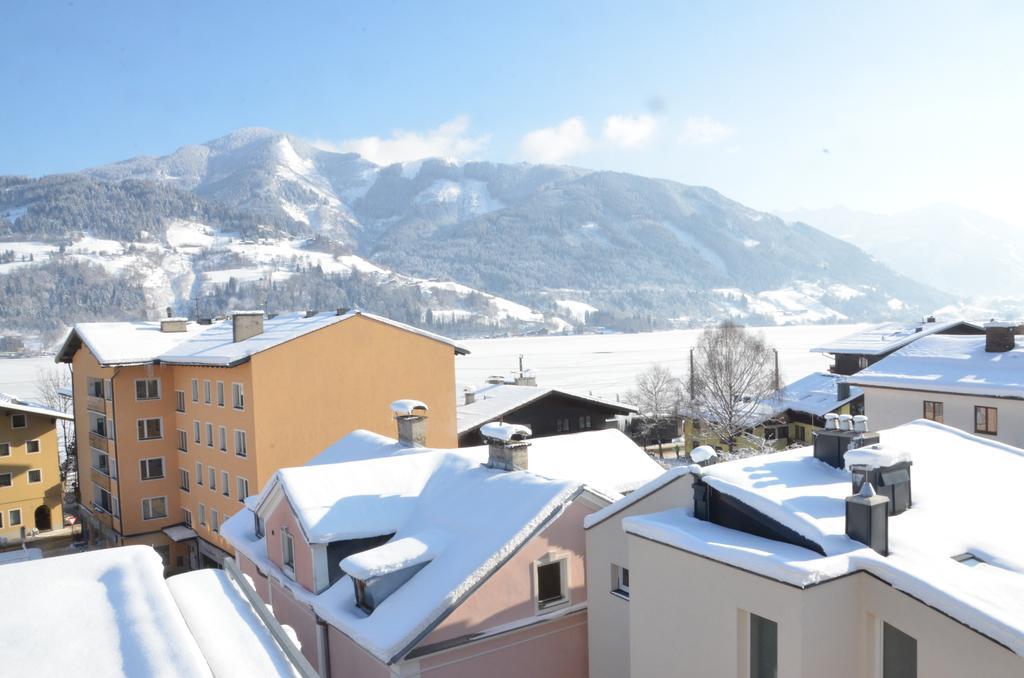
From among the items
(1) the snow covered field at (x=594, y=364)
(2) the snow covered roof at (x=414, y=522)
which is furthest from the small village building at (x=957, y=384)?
(1) the snow covered field at (x=594, y=364)

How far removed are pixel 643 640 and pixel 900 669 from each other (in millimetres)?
2903

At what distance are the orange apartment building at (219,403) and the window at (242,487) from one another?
0.07m

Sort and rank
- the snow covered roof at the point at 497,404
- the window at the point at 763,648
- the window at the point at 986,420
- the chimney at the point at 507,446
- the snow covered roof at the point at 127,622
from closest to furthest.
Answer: the snow covered roof at the point at 127,622 → the window at the point at 763,648 → the chimney at the point at 507,446 → the window at the point at 986,420 → the snow covered roof at the point at 497,404

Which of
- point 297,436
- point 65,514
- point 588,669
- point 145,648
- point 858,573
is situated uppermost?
point 145,648

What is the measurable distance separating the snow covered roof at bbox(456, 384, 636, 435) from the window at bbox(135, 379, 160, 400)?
46.5ft

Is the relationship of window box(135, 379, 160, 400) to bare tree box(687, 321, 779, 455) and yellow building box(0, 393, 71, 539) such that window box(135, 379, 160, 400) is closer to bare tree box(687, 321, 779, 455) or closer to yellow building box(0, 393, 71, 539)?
yellow building box(0, 393, 71, 539)

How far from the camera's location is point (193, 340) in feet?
112

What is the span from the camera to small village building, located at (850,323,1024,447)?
20.2 meters

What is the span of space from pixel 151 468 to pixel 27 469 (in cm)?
867

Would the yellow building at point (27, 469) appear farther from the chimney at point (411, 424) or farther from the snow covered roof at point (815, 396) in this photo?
the snow covered roof at point (815, 396)

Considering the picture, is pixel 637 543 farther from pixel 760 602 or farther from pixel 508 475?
pixel 508 475

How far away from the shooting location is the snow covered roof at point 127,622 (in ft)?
8.91

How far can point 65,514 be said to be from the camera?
1564 inches

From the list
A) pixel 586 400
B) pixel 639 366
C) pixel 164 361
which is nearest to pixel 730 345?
pixel 586 400
